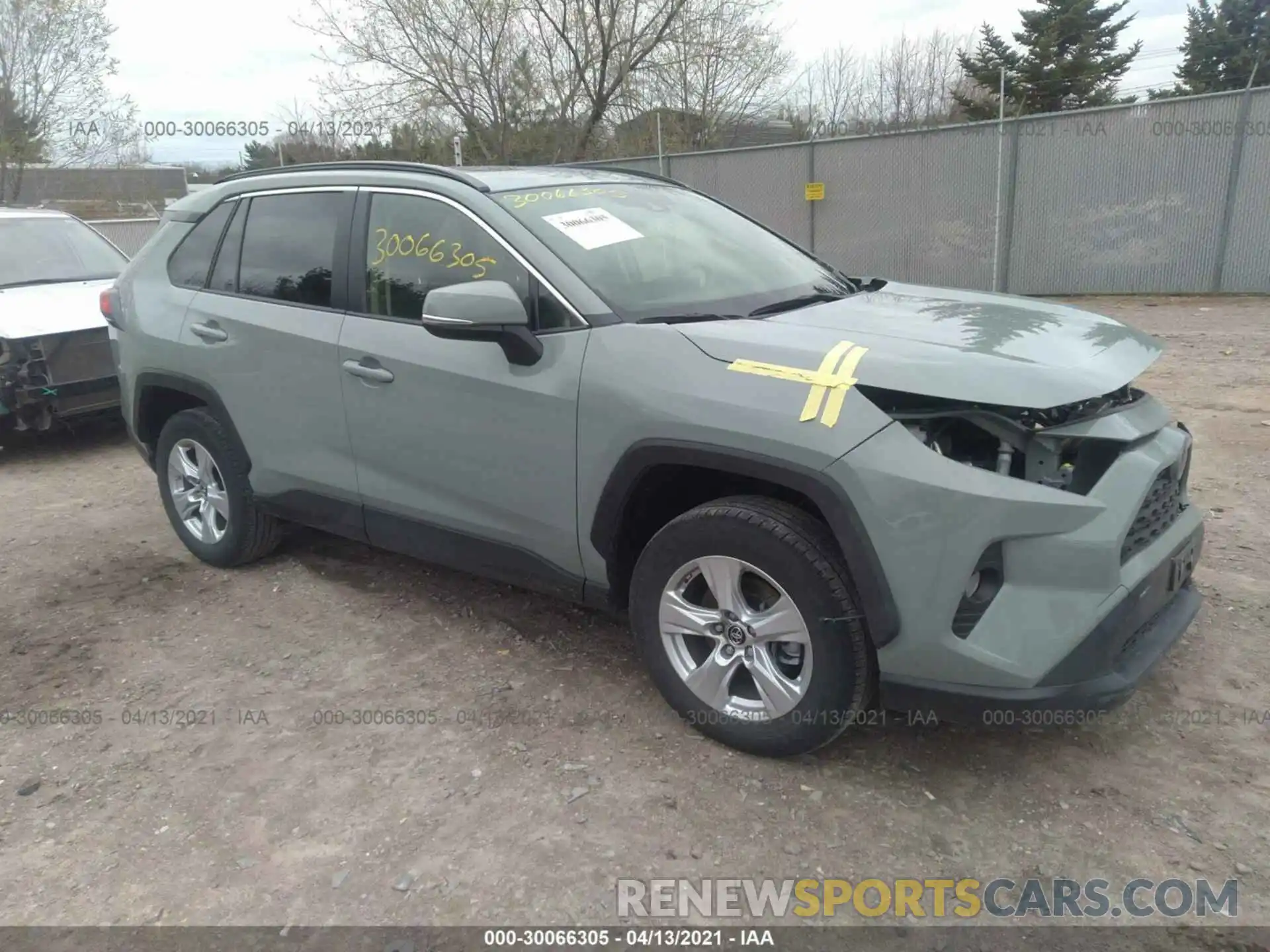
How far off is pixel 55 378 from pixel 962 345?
20.6ft

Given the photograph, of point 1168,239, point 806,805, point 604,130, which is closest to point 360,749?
point 806,805

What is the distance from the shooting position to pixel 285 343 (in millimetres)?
3832

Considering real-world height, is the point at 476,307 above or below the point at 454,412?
above

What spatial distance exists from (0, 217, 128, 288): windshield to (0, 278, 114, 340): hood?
0.21 metres

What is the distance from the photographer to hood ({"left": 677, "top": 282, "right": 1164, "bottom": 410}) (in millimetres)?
2438

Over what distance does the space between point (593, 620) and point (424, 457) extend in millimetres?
1021

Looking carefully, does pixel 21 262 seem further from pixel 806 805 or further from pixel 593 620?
pixel 806 805

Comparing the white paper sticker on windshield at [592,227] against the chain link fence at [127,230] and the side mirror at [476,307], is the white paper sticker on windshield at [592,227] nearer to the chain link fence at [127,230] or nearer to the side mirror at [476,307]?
the side mirror at [476,307]

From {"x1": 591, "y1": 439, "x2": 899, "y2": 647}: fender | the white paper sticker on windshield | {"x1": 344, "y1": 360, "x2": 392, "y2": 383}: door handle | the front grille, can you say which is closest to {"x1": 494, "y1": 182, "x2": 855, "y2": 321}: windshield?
the white paper sticker on windshield

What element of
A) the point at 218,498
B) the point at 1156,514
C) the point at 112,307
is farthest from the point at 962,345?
the point at 112,307

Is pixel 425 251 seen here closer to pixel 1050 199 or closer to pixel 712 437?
pixel 712 437

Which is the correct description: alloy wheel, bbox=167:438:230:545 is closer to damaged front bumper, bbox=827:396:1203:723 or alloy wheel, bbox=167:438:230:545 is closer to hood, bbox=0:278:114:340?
hood, bbox=0:278:114:340

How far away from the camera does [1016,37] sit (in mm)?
31031

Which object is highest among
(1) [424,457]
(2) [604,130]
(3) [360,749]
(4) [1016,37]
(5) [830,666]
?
(4) [1016,37]
